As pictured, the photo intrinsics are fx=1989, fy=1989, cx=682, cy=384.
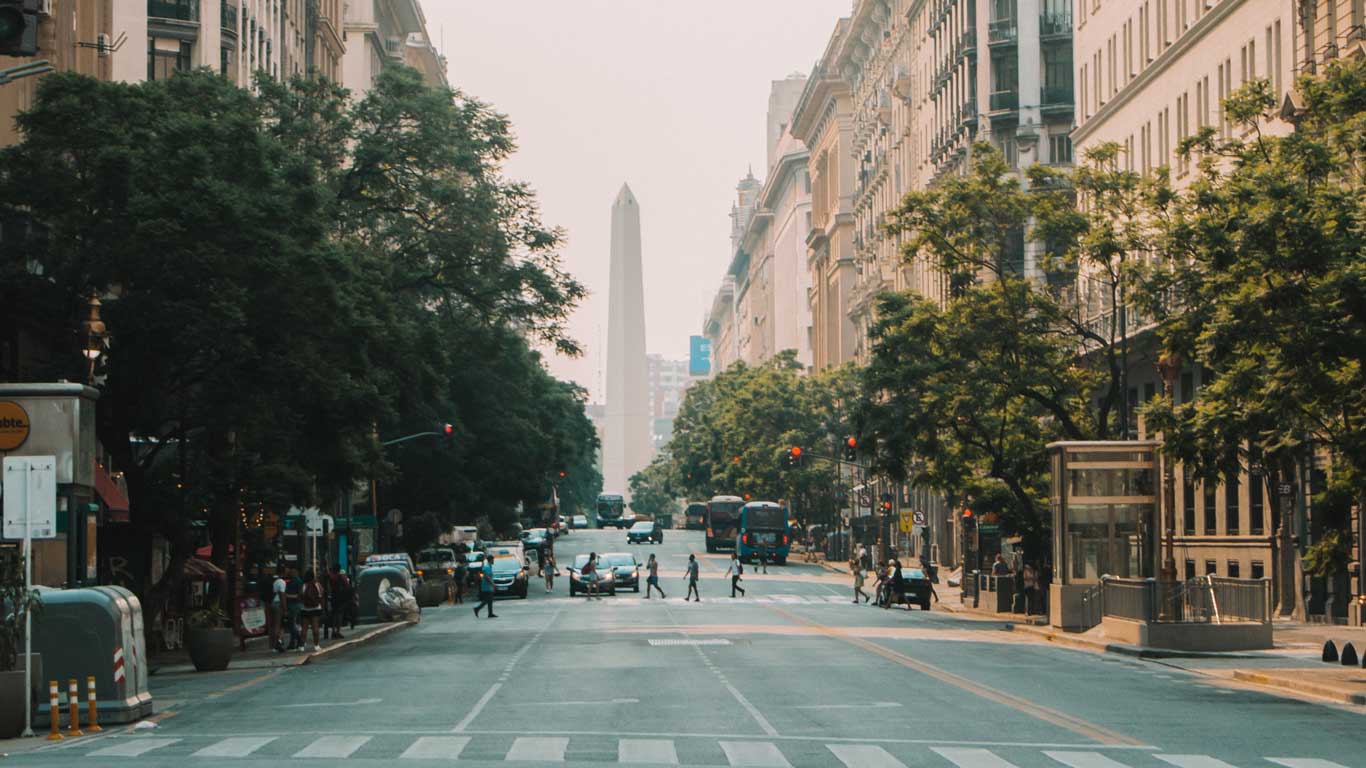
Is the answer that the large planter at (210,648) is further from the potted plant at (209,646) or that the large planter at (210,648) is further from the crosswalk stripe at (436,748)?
the crosswalk stripe at (436,748)

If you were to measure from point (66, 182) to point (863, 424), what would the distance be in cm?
2491

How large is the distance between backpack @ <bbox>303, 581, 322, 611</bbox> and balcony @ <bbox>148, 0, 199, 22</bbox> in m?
31.3

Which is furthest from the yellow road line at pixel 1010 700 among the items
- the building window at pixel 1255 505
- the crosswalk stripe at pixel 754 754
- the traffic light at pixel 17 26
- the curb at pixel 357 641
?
the building window at pixel 1255 505

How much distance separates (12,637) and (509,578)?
178ft

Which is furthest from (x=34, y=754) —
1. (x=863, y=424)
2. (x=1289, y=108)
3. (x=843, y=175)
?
(x=843, y=175)

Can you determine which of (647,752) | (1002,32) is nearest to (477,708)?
(647,752)

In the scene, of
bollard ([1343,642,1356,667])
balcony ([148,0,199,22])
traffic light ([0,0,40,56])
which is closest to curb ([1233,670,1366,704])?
bollard ([1343,642,1356,667])

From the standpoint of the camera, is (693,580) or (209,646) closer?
(209,646)

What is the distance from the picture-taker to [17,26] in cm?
1444

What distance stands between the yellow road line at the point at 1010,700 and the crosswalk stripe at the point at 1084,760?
3.82 feet

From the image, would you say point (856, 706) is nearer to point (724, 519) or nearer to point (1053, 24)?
point (1053, 24)

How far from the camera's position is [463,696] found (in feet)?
94.6

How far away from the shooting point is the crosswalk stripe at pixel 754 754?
19094 millimetres

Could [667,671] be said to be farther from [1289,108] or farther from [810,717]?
[1289,108]
